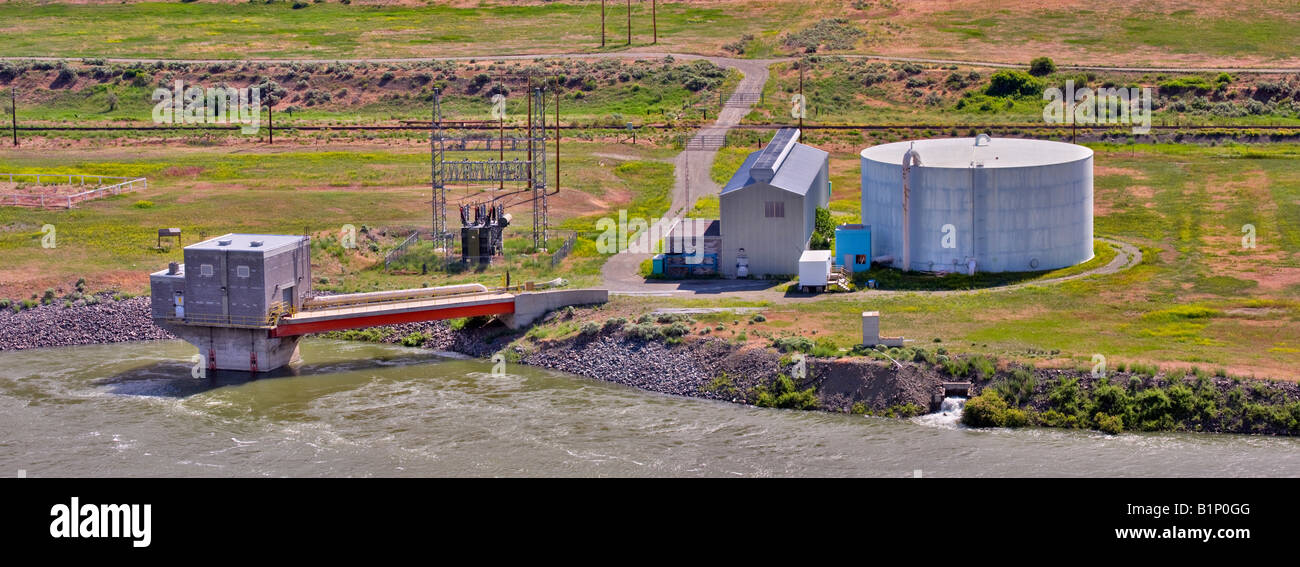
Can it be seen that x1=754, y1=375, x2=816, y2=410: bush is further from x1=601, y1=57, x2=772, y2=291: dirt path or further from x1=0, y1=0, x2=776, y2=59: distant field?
x1=0, y1=0, x2=776, y2=59: distant field

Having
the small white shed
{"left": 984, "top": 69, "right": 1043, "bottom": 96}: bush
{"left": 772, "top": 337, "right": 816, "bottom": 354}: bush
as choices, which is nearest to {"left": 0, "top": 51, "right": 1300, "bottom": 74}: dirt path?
{"left": 984, "top": 69, "right": 1043, "bottom": 96}: bush

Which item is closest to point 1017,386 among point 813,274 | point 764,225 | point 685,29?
point 813,274

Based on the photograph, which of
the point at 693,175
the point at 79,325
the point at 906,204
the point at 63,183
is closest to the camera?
the point at 79,325

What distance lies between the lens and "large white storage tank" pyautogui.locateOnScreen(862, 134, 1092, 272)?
66.0 m

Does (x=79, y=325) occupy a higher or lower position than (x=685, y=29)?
lower

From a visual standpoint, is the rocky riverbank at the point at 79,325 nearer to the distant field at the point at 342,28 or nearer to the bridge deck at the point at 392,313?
the bridge deck at the point at 392,313

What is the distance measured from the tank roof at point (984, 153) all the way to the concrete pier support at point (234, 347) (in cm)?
2775

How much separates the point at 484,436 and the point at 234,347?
13.7 meters

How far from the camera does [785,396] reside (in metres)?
51.0

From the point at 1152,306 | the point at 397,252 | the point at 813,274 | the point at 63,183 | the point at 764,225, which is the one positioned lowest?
the point at 1152,306

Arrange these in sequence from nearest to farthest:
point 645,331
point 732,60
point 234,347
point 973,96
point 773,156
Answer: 1. point 645,331
2. point 234,347
3. point 773,156
4. point 973,96
5. point 732,60

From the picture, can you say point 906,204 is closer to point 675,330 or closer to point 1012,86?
point 675,330

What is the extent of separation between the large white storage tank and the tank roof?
0.09 meters
